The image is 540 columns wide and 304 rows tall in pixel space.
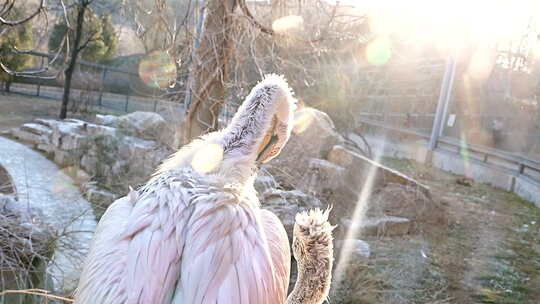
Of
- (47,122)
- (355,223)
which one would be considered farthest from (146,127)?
(47,122)

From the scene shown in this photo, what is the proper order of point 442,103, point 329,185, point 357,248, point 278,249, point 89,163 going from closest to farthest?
point 278,249 < point 357,248 < point 329,185 < point 89,163 < point 442,103

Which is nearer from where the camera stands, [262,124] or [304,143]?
[262,124]

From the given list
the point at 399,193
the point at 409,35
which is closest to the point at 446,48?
the point at 409,35

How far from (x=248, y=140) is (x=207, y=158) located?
306 mm

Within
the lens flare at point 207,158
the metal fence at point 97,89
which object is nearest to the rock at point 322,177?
the lens flare at point 207,158

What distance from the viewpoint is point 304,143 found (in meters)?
7.50

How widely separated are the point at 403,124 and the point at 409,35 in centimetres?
267

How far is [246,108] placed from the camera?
9.89 feet

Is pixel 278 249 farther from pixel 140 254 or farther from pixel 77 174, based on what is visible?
pixel 77 174

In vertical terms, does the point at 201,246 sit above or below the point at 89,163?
above

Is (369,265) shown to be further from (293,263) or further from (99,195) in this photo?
(99,195)

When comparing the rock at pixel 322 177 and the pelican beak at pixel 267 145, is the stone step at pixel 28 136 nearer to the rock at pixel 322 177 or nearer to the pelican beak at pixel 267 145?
the rock at pixel 322 177

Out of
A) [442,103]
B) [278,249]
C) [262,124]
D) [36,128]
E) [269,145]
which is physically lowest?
[36,128]

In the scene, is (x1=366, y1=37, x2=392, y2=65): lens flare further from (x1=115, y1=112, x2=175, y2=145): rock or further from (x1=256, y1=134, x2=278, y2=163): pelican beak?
(x1=256, y1=134, x2=278, y2=163): pelican beak
